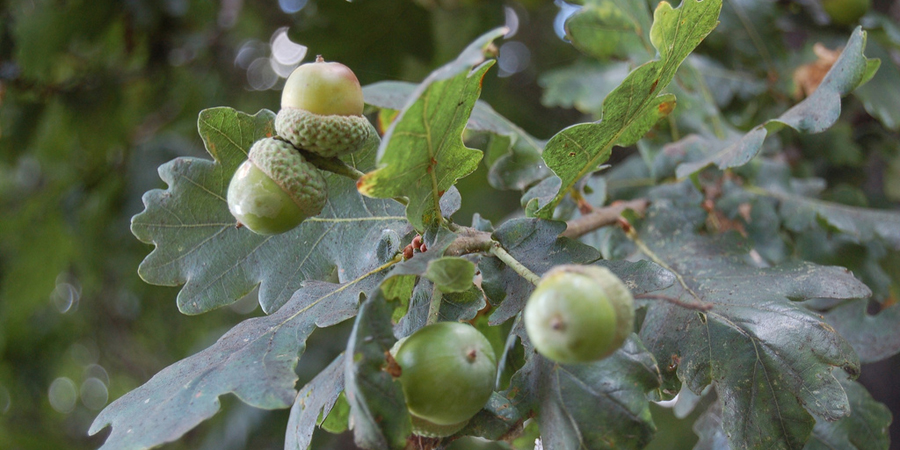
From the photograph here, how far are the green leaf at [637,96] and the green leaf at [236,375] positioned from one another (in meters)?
0.30

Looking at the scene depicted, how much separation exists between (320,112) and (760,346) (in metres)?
0.66

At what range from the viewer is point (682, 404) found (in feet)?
4.07

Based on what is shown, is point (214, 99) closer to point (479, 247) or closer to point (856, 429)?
point (479, 247)

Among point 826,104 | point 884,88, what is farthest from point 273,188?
point 884,88

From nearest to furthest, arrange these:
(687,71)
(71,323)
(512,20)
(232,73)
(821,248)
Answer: (821,248) → (687,71) → (512,20) → (232,73) → (71,323)

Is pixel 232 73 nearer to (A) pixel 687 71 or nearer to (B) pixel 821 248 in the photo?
(A) pixel 687 71

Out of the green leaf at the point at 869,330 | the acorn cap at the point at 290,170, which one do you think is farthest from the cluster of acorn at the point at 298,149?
the green leaf at the point at 869,330

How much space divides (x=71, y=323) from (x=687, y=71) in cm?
325

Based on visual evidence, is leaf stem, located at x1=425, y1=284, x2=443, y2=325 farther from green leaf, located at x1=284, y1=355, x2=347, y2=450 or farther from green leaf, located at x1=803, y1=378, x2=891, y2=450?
green leaf, located at x1=803, y1=378, x2=891, y2=450

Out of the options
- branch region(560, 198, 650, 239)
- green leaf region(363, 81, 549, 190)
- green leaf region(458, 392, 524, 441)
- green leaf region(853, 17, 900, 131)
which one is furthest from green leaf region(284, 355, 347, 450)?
green leaf region(853, 17, 900, 131)

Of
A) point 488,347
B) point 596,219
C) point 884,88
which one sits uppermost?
point 488,347

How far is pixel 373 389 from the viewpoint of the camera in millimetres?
602

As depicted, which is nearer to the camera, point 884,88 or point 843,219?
point 843,219

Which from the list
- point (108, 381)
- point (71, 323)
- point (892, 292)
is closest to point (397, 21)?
point (892, 292)
